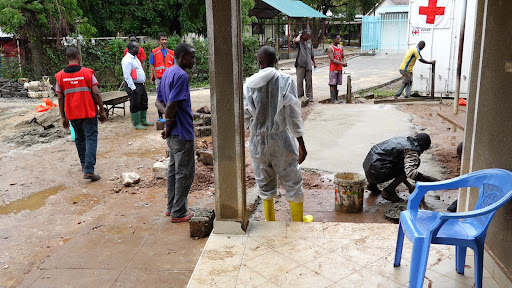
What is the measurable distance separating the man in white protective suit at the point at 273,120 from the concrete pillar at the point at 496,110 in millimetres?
1542

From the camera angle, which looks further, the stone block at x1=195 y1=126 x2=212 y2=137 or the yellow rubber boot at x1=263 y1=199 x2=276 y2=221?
the stone block at x1=195 y1=126 x2=212 y2=137

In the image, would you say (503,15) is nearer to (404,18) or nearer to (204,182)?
(204,182)

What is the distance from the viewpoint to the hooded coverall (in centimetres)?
409

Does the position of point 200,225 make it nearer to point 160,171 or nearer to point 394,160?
point 160,171

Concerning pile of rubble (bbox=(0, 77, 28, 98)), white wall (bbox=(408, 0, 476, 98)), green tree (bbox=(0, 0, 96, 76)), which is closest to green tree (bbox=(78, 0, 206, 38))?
green tree (bbox=(0, 0, 96, 76))

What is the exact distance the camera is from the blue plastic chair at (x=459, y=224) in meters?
2.68

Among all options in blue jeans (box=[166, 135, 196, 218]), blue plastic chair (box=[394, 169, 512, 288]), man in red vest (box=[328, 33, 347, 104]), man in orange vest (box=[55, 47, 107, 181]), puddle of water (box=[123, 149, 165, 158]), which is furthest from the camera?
man in red vest (box=[328, 33, 347, 104])

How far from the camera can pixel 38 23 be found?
14.8m

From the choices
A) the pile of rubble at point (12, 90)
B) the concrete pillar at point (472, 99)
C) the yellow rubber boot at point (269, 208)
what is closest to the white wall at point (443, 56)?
the concrete pillar at point (472, 99)

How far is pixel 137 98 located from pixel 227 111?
5930 mm

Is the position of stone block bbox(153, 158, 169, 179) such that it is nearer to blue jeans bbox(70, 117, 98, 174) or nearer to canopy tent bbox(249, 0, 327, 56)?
blue jeans bbox(70, 117, 98, 174)

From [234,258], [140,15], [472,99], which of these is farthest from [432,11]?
[140,15]

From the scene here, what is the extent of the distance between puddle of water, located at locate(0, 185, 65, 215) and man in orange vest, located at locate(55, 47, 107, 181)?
549 millimetres

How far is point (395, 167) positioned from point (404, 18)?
84.3 ft
